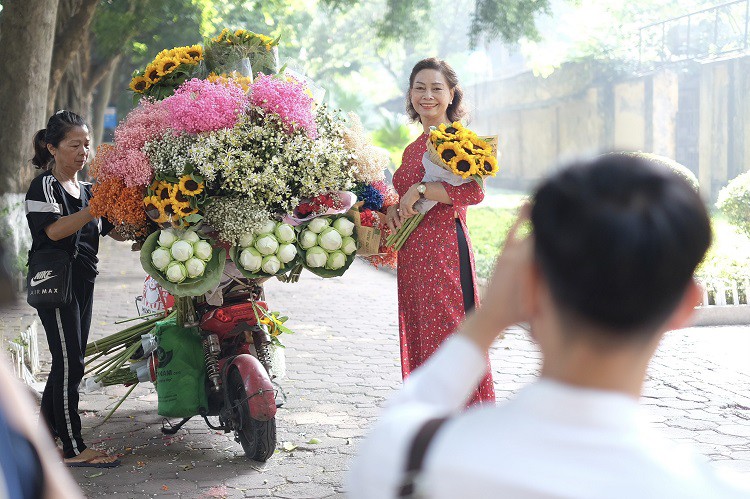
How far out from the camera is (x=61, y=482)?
5.33 ft

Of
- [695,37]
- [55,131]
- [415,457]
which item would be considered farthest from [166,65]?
[695,37]

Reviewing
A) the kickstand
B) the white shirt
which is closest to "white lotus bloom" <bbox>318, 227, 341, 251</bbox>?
the kickstand

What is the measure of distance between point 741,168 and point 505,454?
21.3 m

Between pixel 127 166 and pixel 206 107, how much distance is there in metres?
0.48

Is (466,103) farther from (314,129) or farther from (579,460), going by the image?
(579,460)

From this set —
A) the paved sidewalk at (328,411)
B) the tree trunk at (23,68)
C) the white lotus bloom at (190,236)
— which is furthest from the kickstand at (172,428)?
the tree trunk at (23,68)

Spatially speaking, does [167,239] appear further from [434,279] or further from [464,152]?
[464,152]

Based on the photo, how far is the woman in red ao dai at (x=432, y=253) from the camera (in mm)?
4836

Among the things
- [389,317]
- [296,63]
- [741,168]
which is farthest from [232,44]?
[741,168]

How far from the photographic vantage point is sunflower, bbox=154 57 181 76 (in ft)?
16.7

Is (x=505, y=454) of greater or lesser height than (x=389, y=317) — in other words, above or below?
above

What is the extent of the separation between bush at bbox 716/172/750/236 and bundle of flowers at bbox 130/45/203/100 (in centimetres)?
950

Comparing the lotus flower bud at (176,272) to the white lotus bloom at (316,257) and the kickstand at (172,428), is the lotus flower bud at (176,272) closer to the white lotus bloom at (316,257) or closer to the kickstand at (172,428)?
the white lotus bloom at (316,257)

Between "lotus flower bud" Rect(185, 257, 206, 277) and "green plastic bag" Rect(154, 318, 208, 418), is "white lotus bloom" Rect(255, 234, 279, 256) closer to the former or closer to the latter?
"lotus flower bud" Rect(185, 257, 206, 277)
